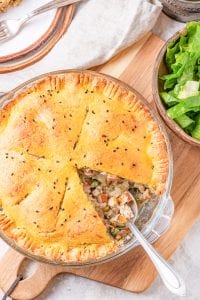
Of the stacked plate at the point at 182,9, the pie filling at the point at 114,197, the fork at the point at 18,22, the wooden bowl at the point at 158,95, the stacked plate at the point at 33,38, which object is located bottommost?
the pie filling at the point at 114,197

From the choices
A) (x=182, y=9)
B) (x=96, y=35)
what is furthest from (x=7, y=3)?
(x=182, y=9)

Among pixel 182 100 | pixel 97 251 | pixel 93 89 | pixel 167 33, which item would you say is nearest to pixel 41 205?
pixel 97 251

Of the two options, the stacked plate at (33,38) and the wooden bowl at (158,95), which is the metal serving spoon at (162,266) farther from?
the stacked plate at (33,38)

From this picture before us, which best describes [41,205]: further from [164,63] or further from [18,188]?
[164,63]

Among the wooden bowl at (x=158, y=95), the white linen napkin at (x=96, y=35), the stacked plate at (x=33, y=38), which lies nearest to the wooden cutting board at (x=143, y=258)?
the wooden bowl at (x=158, y=95)

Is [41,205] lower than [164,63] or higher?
lower

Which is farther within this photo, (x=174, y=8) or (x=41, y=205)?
(x=174, y=8)
